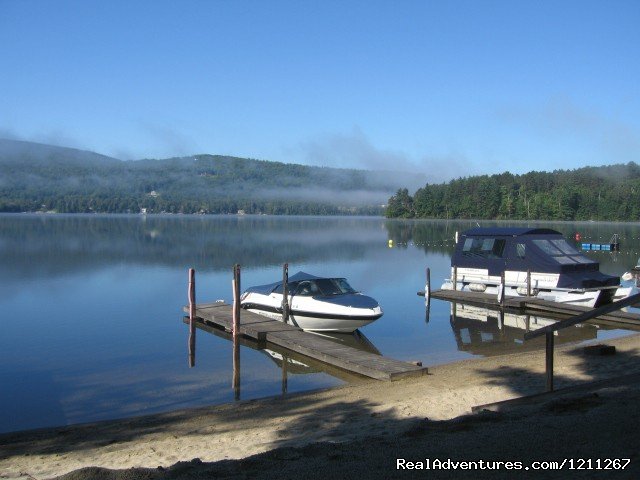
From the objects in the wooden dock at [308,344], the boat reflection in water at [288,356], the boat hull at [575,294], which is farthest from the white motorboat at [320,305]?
the boat hull at [575,294]

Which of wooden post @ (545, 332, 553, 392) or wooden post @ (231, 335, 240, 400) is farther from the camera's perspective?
wooden post @ (231, 335, 240, 400)

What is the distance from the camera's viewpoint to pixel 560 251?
27531 millimetres

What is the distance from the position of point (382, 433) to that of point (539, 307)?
18.1m

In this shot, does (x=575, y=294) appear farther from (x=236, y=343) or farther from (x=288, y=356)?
(x=236, y=343)

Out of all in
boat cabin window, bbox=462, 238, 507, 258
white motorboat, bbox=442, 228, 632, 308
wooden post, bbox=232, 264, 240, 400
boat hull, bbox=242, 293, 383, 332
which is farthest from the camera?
boat cabin window, bbox=462, 238, 507, 258

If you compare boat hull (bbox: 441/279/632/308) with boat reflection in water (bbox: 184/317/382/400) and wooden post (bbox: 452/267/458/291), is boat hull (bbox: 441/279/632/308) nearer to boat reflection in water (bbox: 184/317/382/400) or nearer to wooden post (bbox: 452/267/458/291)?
wooden post (bbox: 452/267/458/291)

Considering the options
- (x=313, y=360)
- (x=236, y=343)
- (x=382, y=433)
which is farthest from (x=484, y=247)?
(x=382, y=433)

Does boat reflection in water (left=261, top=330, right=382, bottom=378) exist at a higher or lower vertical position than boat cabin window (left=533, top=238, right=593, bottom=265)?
lower

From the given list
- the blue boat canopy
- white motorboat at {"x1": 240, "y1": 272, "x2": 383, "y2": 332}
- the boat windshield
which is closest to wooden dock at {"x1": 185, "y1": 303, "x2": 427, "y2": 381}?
white motorboat at {"x1": 240, "y1": 272, "x2": 383, "y2": 332}

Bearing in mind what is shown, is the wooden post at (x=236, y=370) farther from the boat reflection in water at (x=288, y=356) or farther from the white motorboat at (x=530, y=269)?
the white motorboat at (x=530, y=269)

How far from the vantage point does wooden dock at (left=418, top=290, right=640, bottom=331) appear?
2249 centimetres

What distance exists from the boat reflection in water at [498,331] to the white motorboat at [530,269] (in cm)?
165

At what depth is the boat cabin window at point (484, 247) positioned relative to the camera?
28766 millimetres

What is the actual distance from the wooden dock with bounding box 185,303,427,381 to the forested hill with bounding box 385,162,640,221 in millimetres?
140070
